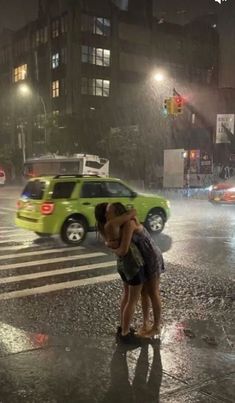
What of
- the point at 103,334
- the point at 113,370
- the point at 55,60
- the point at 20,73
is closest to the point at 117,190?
the point at 103,334

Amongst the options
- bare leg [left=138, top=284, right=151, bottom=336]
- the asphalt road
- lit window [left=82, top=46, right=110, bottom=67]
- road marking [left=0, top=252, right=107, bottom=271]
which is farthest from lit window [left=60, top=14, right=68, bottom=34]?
bare leg [left=138, top=284, right=151, bottom=336]

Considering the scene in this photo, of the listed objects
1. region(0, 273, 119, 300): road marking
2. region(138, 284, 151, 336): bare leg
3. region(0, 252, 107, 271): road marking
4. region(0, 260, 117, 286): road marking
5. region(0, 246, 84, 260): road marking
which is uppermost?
region(138, 284, 151, 336): bare leg

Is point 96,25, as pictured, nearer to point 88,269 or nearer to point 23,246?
point 23,246

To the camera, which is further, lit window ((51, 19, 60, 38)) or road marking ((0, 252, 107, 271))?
lit window ((51, 19, 60, 38))

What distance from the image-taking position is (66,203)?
13055mm

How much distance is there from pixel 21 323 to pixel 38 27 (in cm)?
6711

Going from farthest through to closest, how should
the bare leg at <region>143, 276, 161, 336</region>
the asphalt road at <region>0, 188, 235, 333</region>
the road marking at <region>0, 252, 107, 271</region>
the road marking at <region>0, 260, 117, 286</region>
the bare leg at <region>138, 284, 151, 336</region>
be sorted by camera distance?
the road marking at <region>0, 252, 107, 271</region>
the road marking at <region>0, 260, 117, 286</region>
the asphalt road at <region>0, 188, 235, 333</region>
the bare leg at <region>138, 284, 151, 336</region>
the bare leg at <region>143, 276, 161, 336</region>

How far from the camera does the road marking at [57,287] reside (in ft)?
27.4

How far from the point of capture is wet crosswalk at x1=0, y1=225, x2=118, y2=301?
29.3 ft

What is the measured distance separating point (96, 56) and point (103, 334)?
61.4m

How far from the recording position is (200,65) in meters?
76.6

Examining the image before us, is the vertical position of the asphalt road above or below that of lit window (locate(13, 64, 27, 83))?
below

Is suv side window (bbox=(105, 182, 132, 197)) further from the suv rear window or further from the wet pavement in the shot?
the wet pavement

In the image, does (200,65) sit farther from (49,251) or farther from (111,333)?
(111,333)
